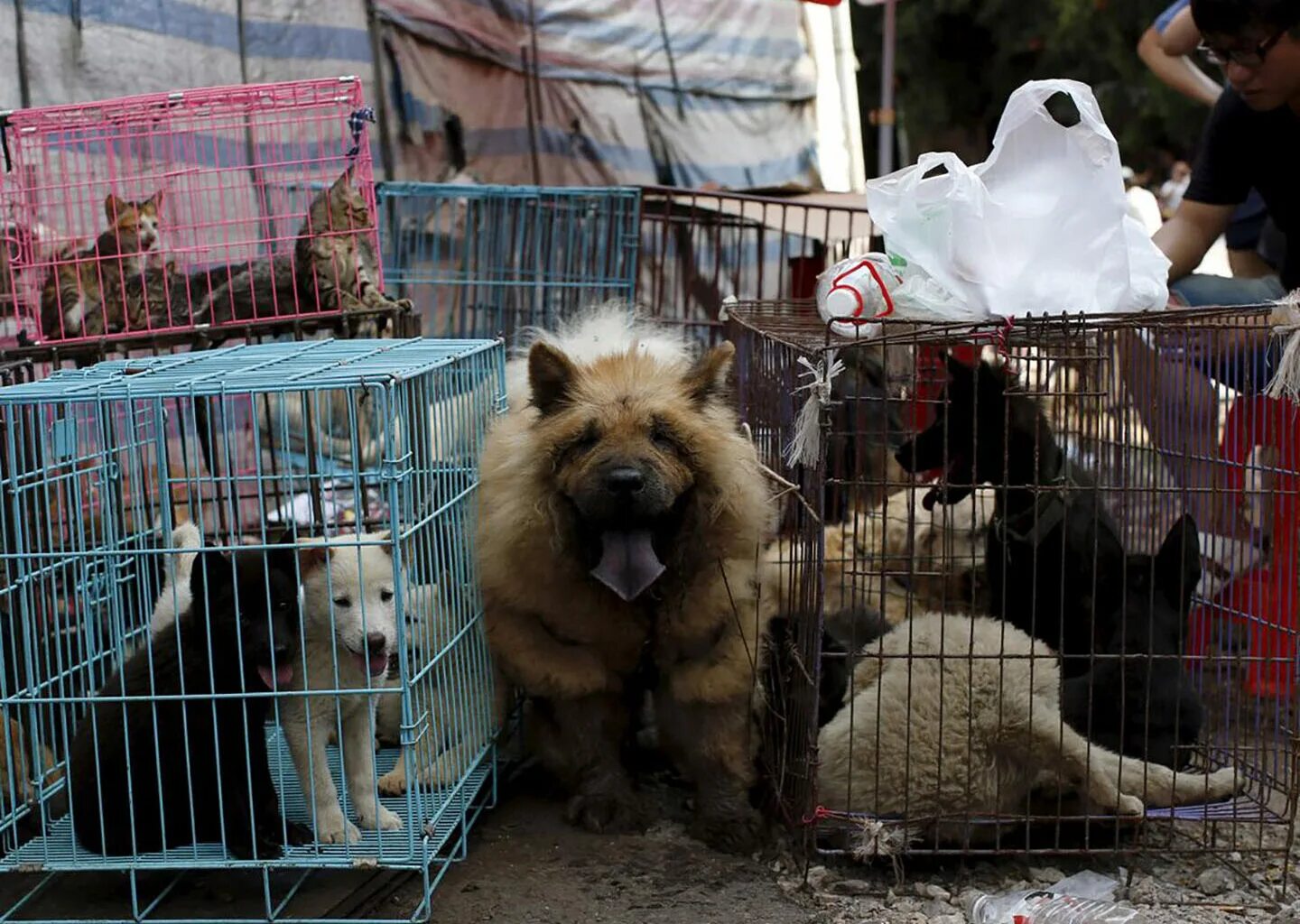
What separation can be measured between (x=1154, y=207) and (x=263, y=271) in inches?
274

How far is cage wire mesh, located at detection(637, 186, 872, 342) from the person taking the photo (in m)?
6.55

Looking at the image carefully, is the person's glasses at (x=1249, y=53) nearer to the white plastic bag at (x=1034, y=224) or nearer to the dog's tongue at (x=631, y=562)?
the white plastic bag at (x=1034, y=224)

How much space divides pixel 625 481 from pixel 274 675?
38.6 inches

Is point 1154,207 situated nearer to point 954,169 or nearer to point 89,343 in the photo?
point 954,169

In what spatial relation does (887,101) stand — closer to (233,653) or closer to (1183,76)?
(1183,76)

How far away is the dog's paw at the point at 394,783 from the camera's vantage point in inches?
154

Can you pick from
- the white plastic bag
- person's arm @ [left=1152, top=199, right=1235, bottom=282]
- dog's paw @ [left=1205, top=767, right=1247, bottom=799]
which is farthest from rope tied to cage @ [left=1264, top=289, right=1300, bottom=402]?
person's arm @ [left=1152, top=199, right=1235, bottom=282]

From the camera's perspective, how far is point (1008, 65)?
19.3 m

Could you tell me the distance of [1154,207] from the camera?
32.1 ft

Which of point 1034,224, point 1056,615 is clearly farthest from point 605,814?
point 1034,224

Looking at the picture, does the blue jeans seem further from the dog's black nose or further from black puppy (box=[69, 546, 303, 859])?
black puppy (box=[69, 546, 303, 859])

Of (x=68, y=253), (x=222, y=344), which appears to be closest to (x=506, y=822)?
(x=222, y=344)

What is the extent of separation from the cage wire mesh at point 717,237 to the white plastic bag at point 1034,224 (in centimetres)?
233

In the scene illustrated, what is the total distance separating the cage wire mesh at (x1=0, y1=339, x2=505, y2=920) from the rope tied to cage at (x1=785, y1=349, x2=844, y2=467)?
Answer: 928 mm
